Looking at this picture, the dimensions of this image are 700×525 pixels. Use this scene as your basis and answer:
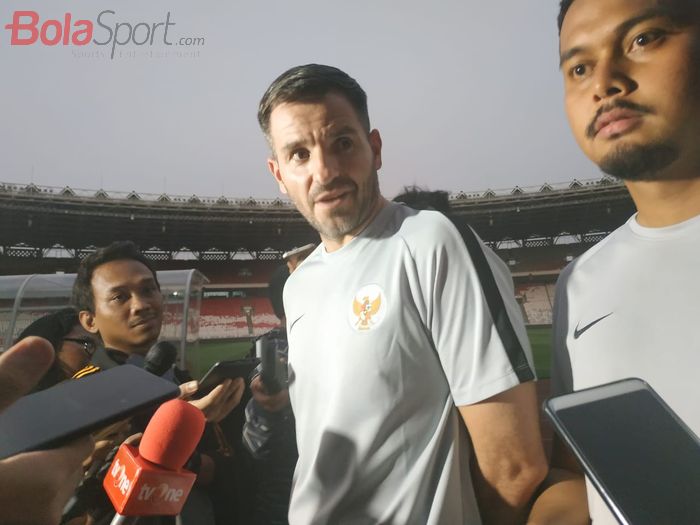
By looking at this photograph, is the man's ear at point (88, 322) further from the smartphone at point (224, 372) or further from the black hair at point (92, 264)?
the smartphone at point (224, 372)

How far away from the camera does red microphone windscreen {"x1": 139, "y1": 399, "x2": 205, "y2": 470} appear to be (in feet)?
1.63

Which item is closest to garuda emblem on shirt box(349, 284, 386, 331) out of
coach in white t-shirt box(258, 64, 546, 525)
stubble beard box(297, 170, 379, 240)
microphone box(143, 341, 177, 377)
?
coach in white t-shirt box(258, 64, 546, 525)

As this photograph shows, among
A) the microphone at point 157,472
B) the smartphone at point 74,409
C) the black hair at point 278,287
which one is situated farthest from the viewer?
the black hair at point 278,287

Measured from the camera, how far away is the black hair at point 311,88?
2.63ft

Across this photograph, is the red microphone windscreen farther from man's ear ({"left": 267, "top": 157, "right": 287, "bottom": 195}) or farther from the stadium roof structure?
the stadium roof structure

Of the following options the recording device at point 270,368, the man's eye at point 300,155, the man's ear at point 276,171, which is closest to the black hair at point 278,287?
the recording device at point 270,368

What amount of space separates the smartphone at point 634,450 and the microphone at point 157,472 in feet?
1.40

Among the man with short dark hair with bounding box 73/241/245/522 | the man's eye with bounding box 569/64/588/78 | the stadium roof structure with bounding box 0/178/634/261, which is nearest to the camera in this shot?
the man's eye with bounding box 569/64/588/78

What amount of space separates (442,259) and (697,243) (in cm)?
33

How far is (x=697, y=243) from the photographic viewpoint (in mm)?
517

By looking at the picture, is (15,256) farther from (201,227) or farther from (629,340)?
(629,340)

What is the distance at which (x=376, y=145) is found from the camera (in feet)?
2.92

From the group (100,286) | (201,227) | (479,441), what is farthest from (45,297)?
(201,227)

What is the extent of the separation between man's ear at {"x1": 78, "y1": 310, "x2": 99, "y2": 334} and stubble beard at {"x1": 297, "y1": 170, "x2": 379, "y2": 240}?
979 mm
